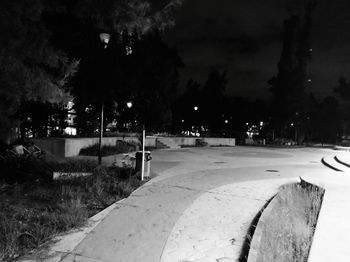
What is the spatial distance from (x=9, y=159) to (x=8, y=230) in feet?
20.2

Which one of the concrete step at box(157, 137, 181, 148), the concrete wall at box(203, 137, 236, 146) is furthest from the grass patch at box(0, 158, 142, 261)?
the concrete wall at box(203, 137, 236, 146)

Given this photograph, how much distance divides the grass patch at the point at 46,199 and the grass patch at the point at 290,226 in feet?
11.6

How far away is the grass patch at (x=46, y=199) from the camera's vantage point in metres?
5.34

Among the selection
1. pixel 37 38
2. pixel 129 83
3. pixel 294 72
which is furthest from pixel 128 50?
pixel 294 72

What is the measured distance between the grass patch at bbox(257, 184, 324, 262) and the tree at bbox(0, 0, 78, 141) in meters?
5.84

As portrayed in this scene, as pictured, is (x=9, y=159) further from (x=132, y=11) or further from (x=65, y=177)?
(x=132, y=11)

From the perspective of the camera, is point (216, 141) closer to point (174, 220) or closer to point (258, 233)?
point (174, 220)

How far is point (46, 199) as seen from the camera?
7.57 m

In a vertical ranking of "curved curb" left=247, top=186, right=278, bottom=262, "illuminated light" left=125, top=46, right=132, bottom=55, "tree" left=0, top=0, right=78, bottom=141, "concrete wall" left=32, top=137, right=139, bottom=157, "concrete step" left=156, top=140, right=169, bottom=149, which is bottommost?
"curved curb" left=247, top=186, right=278, bottom=262

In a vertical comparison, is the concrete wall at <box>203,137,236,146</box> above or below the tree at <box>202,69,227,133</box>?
below

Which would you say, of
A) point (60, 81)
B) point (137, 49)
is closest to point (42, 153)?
point (60, 81)

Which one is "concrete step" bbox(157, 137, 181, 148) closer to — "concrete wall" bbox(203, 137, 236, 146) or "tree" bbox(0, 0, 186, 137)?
"concrete wall" bbox(203, 137, 236, 146)

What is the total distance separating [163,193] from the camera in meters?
9.01

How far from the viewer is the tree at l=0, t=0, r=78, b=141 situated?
21.9ft
